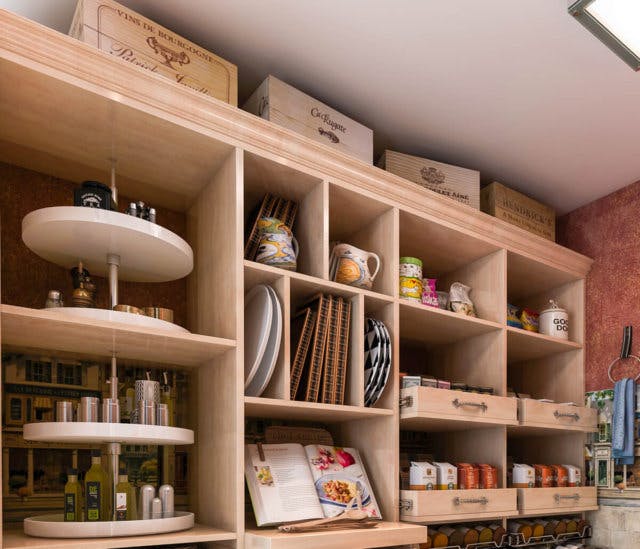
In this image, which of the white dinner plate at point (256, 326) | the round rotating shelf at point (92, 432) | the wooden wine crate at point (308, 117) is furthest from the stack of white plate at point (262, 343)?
the wooden wine crate at point (308, 117)

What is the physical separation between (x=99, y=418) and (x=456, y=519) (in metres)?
1.28

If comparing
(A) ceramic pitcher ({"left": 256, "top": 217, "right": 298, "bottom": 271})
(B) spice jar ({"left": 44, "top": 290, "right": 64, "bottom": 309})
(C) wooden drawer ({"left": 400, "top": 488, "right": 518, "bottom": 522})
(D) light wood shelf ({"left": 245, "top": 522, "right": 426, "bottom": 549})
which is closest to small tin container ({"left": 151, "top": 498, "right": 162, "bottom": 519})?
(D) light wood shelf ({"left": 245, "top": 522, "right": 426, "bottom": 549})

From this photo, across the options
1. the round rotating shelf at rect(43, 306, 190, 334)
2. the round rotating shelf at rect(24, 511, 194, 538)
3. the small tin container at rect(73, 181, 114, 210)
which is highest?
the small tin container at rect(73, 181, 114, 210)

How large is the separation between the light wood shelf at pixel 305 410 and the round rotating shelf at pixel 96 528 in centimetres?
39

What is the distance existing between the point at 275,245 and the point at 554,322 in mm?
1586

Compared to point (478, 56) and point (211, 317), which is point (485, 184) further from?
point (211, 317)

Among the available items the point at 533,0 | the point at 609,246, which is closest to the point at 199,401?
the point at 533,0

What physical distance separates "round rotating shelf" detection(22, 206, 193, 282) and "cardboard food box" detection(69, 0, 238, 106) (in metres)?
0.45

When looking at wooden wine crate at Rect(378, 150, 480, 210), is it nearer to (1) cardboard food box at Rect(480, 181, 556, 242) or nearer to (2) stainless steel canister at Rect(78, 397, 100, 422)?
(1) cardboard food box at Rect(480, 181, 556, 242)

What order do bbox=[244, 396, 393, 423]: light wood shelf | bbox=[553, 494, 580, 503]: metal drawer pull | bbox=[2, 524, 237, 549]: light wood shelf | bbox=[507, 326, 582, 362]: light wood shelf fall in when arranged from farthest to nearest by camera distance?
bbox=[507, 326, 582, 362]: light wood shelf
bbox=[553, 494, 580, 503]: metal drawer pull
bbox=[244, 396, 393, 423]: light wood shelf
bbox=[2, 524, 237, 549]: light wood shelf

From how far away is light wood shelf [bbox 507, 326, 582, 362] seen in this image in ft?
9.12

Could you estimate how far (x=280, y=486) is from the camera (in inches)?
77.0

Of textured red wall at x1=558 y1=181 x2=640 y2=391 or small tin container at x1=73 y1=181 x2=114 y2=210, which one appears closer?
small tin container at x1=73 y1=181 x2=114 y2=210

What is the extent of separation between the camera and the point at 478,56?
82.2 inches
